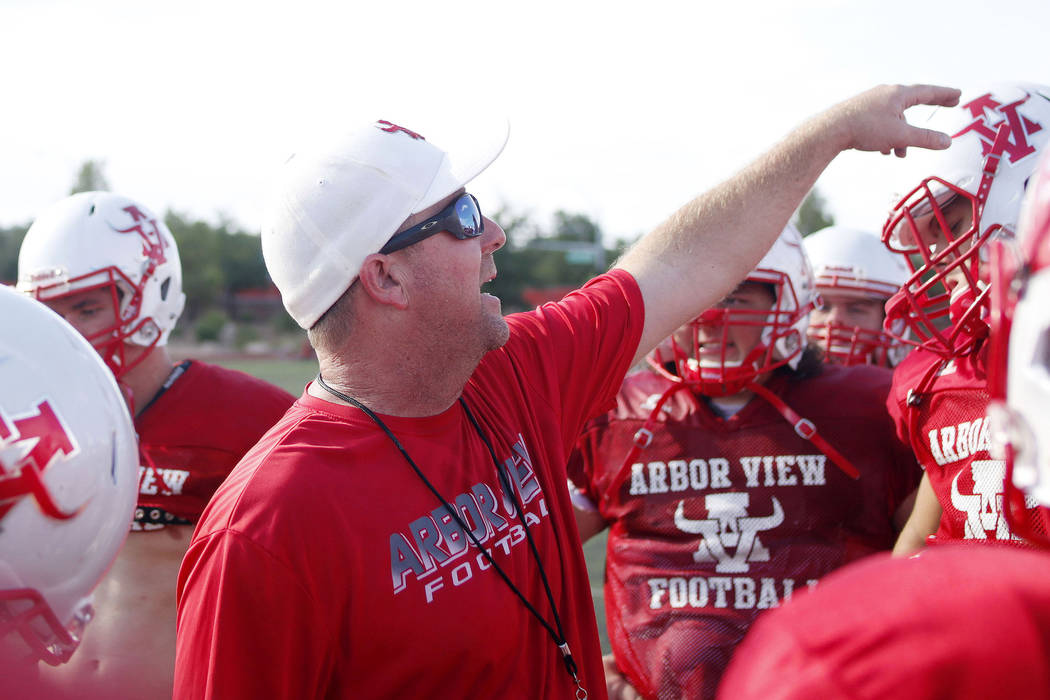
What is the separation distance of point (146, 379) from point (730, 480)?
2216 millimetres

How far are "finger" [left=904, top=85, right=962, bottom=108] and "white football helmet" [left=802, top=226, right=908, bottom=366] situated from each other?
2013mm

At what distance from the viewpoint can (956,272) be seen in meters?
2.44

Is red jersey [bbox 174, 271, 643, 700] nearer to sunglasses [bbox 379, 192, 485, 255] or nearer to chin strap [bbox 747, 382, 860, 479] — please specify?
sunglasses [bbox 379, 192, 485, 255]

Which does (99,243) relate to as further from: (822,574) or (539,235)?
(539,235)

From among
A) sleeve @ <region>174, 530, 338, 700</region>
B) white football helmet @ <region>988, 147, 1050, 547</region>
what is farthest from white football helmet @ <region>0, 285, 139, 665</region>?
white football helmet @ <region>988, 147, 1050, 547</region>

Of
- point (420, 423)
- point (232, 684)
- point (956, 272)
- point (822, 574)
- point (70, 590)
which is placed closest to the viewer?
point (70, 590)

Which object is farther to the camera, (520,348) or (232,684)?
(520,348)

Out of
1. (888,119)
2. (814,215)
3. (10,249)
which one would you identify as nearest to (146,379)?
(888,119)

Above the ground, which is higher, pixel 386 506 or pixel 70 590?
pixel 70 590

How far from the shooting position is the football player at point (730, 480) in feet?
9.27

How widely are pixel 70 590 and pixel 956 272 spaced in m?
2.21

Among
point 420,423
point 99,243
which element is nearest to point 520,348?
point 420,423

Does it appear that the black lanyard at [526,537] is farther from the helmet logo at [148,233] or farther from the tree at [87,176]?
the tree at [87,176]

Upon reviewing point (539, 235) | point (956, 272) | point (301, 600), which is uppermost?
point (956, 272)
